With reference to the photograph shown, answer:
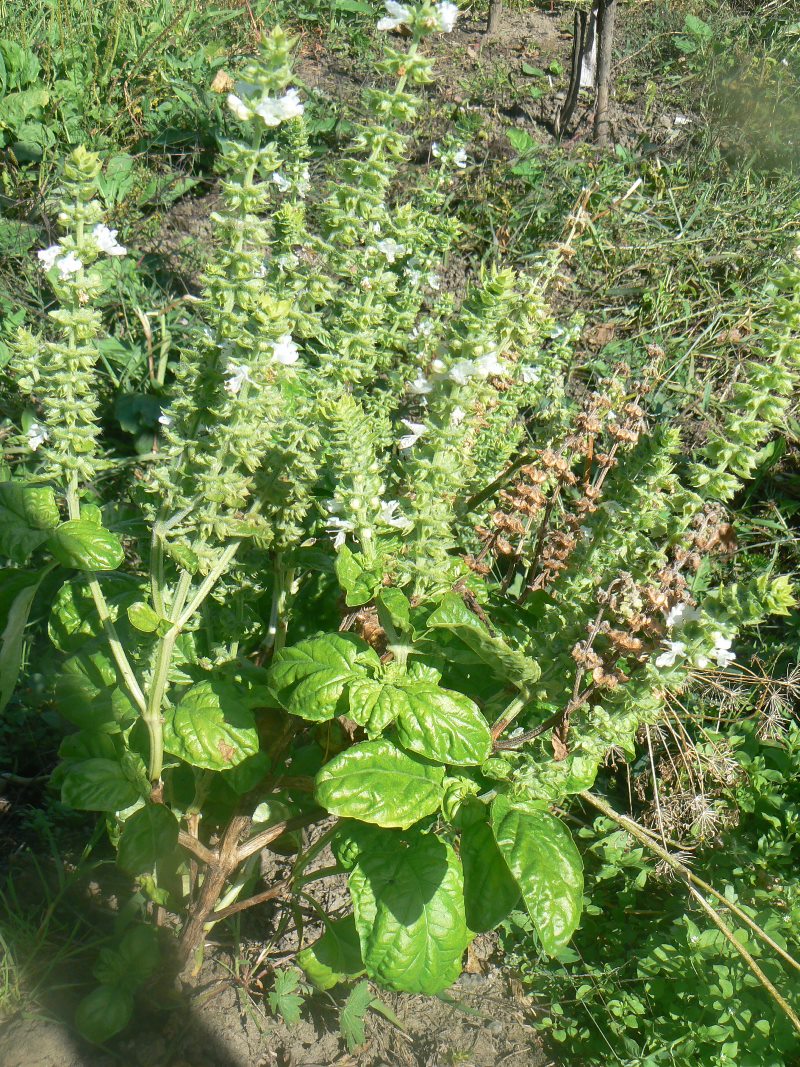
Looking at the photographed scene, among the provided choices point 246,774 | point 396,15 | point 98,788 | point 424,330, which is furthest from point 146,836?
point 396,15

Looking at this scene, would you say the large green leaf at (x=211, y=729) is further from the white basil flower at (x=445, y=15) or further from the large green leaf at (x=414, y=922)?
the white basil flower at (x=445, y=15)

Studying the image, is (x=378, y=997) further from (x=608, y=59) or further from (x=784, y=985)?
(x=608, y=59)

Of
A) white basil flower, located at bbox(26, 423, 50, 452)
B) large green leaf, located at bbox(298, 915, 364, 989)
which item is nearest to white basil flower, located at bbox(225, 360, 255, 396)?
white basil flower, located at bbox(26, 423, 50, 452)

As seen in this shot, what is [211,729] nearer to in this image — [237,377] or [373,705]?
[373,705]

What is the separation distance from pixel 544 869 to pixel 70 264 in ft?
4.41

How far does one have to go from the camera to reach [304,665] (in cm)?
177

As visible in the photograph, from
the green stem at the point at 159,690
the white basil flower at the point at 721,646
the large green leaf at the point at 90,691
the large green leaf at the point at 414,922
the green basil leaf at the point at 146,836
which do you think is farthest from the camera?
the large green leaf at the point at 90,691

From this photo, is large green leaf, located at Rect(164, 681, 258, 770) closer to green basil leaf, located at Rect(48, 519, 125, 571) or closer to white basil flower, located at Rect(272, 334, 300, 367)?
green basil leaf, located at Rect(48, 519, 125, 571)

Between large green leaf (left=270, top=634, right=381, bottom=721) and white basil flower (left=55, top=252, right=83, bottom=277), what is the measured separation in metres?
0.79

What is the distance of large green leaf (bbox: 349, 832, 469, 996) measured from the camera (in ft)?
5.71

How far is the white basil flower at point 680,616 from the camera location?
1.72 m

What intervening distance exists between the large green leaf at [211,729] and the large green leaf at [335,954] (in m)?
0.65

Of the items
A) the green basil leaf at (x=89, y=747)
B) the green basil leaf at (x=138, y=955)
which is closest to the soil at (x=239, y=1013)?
the green basil leaf at (x=138, y=955)

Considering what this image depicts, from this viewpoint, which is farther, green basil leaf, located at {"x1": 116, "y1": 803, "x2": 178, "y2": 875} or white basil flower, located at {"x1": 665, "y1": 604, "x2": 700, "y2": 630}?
green basil leaf, located at {"x1": 116, "y1": 803, "x2": 178, "y2": 875}
